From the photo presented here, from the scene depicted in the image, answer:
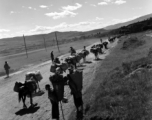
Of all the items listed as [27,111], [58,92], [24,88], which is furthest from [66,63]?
[58,92]

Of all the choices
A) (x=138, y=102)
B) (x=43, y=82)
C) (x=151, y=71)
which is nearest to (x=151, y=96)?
(x=138, y=102)

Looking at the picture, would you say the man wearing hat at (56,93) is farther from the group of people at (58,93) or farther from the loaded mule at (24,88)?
the loaded mule at (24,88)

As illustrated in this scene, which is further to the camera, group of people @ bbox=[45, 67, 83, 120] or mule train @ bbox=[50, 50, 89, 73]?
mule train @ bbox=[50, 50, 89, 73]

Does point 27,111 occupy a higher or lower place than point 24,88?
lower

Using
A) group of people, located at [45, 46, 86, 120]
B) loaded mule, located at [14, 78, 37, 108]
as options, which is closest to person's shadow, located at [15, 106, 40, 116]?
loaded mule, located at [14, 78, 37, 108]

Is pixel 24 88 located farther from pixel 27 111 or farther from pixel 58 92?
pixel 58 92

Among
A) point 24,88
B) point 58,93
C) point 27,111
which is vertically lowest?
point 27,111

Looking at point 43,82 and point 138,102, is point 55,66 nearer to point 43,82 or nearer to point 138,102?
point 43,82

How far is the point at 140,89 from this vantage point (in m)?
7.77

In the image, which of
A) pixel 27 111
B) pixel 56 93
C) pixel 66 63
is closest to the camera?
pixel 56 93

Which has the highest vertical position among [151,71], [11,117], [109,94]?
[151,71]

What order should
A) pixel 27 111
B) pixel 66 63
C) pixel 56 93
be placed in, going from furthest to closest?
pixel 66 63 → pixel 27 111 → pixel 56 93

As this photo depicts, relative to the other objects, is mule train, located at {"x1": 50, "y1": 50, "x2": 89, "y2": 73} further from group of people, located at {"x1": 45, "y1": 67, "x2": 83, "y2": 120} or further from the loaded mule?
group of people, located at {"x1": 45, "y1": 67, "x2": 83, "y2": 120}

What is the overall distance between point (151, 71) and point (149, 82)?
1.56m
